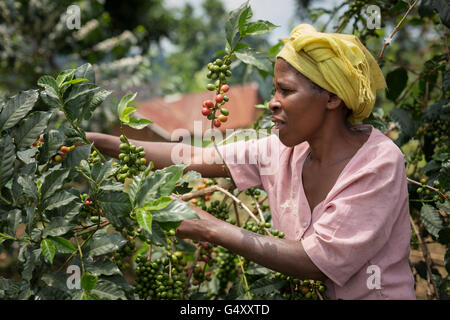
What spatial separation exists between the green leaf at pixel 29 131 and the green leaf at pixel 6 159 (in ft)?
0.20

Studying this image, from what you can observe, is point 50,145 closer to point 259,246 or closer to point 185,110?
point 259,246

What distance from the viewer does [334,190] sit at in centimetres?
138

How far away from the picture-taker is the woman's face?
141cm

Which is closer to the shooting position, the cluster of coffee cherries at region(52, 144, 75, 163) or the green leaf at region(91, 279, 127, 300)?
the green leaf at region(91, 279, 127, 300)

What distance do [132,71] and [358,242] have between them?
6.43 meters

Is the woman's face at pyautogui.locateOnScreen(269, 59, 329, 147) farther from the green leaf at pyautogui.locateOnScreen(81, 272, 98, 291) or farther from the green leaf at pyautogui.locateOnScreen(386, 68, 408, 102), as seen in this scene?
the green leaf at pyautogui.locateOnScreen(386, 68, 408, 102)

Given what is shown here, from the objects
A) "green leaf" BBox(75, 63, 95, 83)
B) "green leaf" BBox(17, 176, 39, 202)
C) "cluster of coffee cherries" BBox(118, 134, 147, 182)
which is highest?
"green leaf" BBox(75, 63, 95, 83)

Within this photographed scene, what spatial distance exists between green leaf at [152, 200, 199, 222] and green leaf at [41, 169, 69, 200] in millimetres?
360

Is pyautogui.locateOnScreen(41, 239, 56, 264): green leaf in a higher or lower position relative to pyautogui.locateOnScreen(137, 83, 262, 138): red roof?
lower
